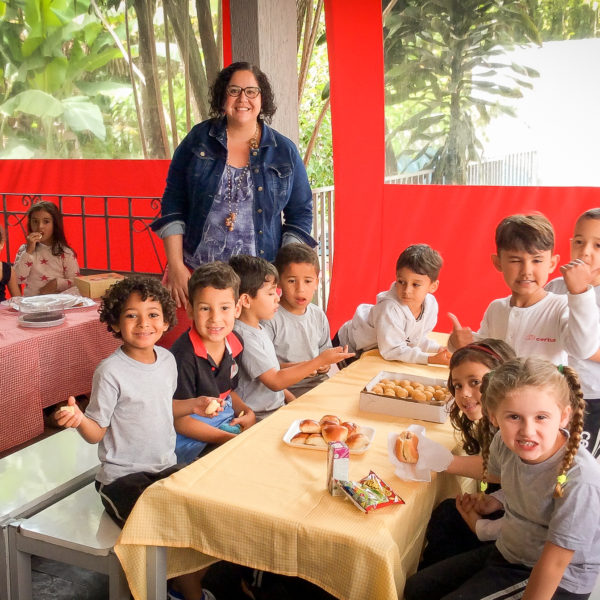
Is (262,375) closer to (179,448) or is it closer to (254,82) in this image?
(179,448)

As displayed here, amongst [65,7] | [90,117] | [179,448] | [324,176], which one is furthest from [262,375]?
[324,176]

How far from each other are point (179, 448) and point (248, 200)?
1270 millimetres

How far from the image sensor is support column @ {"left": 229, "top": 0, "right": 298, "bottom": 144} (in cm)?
423

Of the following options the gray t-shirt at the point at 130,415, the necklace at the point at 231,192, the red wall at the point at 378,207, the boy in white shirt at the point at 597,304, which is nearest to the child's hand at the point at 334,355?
the gray t-shirt at the point at 130,415

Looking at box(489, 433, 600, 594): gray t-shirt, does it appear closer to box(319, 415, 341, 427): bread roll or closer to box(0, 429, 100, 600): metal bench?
box(319, 415, 341, 427): bread roll

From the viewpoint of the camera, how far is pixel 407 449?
1898 millimetres

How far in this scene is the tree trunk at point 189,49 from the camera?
19.4ft

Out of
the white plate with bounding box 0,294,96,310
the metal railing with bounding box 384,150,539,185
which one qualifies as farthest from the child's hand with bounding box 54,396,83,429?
the metal railing with bounding box 384,150,539,185

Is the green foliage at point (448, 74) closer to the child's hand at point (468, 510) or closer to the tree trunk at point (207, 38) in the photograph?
the tree trunk at point (207, 38)

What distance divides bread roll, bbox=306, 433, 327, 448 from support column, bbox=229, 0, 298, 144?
9.32 feet

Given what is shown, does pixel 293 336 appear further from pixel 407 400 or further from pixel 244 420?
pixel 407 400

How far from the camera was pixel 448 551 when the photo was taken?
206 cm

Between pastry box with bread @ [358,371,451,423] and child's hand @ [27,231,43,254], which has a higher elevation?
child's hand @ [27,231,43,254]

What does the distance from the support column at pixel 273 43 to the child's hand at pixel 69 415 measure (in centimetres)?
287
